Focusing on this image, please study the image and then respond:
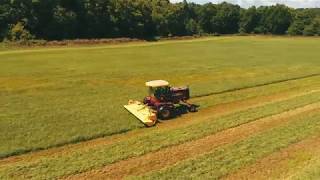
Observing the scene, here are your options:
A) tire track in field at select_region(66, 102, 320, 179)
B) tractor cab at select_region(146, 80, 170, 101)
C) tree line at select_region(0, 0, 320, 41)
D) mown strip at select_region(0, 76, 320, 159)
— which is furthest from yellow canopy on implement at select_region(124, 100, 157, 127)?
tree line at select_region(0, 0, 320, 41)

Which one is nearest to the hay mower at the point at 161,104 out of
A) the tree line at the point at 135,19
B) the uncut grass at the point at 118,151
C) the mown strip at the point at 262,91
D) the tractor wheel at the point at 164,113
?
the tractor wheel at the point at 164,113

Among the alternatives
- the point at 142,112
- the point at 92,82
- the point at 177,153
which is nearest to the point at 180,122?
the point at 142,112

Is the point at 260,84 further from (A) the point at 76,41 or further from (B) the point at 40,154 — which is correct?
(A) the point at 76,41

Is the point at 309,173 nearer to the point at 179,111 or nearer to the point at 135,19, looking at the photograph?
the point at 179,111

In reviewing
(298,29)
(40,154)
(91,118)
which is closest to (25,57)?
(91,118)

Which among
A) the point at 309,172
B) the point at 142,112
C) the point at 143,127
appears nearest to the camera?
the point at 309,172

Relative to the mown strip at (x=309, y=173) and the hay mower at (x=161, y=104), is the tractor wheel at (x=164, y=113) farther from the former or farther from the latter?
the mown strip at (x=309, y=173)
